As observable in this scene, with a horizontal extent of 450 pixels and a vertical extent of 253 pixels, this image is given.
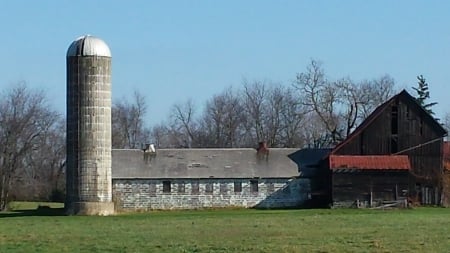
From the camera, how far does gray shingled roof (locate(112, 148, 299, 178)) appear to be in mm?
71875

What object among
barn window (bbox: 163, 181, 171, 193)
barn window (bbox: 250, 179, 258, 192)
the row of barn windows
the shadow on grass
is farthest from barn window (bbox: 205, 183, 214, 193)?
the shadow on grass

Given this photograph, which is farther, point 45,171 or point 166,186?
point 45,171

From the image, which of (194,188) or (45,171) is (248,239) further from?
(45,171)

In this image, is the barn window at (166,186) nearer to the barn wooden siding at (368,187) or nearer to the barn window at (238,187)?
the barn window at (238,187)

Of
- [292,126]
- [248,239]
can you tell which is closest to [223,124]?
[292,126]

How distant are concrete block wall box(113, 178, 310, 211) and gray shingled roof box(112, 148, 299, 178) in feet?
1.44

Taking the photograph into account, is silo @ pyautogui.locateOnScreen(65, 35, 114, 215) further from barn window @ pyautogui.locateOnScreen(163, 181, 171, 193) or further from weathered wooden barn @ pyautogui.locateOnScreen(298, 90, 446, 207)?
weathered wooden barn @ pyautogui.locateOnScreen(298, 90, 446, 207)

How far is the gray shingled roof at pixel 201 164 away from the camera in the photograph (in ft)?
236

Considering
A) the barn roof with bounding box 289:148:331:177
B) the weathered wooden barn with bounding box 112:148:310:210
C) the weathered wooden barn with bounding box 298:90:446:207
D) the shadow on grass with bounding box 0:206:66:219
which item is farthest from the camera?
the barn roof with bounding box 289:148:331:177

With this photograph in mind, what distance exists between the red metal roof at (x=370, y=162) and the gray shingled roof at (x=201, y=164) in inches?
138

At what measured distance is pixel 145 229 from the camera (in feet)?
135

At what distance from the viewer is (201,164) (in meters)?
72.9

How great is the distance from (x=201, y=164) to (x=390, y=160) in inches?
515

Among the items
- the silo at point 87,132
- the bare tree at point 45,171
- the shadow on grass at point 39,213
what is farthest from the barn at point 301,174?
the bare tree at point 45,171
